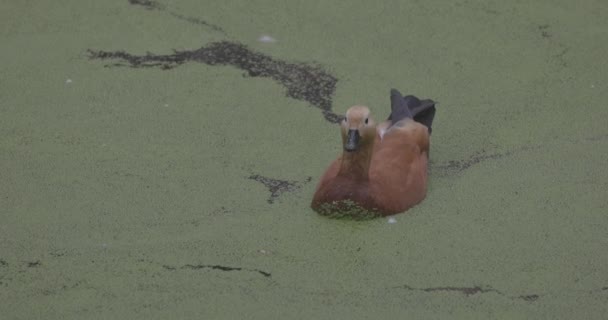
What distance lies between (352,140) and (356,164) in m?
0.09

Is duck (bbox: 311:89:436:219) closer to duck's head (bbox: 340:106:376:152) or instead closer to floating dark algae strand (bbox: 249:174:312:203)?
duck's head (bbox: 340:106:376:152)

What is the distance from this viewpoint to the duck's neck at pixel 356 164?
390 cm

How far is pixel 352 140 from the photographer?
152 inches

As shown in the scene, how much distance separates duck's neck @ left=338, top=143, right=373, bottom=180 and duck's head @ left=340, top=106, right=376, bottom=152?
0.02 metres

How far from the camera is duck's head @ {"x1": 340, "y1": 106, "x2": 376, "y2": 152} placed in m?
3.86

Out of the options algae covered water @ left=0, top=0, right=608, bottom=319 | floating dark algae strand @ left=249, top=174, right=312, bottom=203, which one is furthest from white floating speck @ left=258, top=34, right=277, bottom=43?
floating dark algae strand @ left=249, top=174, right=312, bottom=203

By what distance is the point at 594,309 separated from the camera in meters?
3.44

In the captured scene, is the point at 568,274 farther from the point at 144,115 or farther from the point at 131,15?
the point at 131,15

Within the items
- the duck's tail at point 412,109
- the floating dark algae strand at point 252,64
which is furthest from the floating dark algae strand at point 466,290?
the floating dark algae strand at point 252,64

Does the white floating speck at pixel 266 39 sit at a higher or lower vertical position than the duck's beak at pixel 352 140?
lower

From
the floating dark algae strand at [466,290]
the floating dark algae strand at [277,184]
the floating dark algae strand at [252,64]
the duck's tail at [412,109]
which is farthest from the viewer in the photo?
the floating dark algae strand at [252,64]

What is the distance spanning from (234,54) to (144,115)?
63cm

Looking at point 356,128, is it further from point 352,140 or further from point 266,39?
point 266,39

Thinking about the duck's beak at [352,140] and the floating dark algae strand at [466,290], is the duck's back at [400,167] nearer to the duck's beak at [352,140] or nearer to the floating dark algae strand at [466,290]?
the duck's beak at [352,140]
